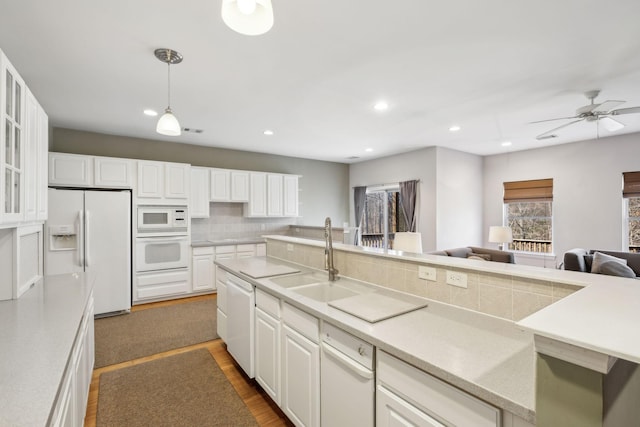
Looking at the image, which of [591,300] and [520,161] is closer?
[591,300]

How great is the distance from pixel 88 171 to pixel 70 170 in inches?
7.5

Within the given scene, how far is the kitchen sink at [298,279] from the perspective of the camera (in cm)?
241

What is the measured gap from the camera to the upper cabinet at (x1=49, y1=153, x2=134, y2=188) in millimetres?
3891

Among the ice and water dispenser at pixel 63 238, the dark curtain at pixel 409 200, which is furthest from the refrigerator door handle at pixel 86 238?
the dark curtain at pixel 409 200

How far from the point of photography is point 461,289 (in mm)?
1597

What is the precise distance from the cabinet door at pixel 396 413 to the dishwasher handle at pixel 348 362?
0.08m

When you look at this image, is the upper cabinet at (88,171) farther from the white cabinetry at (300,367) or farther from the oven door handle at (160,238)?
the white cabinetry at (300,367)

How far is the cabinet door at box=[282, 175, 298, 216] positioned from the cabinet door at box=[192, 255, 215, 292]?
5.92 ft

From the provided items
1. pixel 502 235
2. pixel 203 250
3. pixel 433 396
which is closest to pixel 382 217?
pixel 502 235

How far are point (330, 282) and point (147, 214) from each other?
3.46 meters

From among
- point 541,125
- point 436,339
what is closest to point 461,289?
point 436,339

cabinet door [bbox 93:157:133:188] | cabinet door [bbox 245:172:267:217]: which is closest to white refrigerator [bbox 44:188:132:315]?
cabinet door [bbox 93:157:133:188]

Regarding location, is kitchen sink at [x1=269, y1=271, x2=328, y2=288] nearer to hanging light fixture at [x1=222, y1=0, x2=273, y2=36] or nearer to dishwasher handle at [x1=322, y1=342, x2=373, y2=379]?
dishwasher handle at [x1=322, y1=342, x2=373, y2=379]

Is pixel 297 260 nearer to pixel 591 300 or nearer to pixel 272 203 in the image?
pixel 591 300
